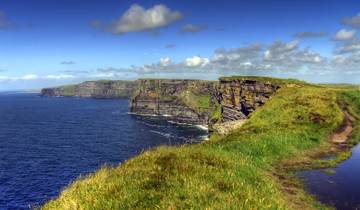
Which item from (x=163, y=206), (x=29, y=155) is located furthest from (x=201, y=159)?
(x=29, y=155)

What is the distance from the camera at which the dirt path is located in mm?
33625

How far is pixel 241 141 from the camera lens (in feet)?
87.8

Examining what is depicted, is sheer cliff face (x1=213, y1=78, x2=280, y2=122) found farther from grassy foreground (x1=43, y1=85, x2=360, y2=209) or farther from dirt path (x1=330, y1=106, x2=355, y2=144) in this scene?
grassy foreground (x1=43, y1=85, x2=360, y2=209)

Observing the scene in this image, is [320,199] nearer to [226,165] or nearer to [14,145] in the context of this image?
[226,165]

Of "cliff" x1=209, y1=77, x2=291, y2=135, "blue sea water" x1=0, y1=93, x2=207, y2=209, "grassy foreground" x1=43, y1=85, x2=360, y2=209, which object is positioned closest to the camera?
"grassy foreground" x1=43, y1=85, x2=360, y2=209

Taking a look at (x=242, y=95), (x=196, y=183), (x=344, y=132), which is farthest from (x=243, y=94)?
(x=196, y=183)

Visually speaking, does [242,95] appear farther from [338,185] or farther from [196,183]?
[196,183]

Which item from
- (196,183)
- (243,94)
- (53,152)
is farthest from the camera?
(243,94)

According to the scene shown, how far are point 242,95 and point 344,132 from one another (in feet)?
340

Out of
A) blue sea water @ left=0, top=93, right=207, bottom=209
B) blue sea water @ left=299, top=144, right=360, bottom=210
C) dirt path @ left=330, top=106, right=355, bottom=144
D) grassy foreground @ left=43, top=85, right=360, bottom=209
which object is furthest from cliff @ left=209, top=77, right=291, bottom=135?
blue sea water @ left=299, top=144, right=360, bottom=210

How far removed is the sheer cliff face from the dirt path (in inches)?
2586

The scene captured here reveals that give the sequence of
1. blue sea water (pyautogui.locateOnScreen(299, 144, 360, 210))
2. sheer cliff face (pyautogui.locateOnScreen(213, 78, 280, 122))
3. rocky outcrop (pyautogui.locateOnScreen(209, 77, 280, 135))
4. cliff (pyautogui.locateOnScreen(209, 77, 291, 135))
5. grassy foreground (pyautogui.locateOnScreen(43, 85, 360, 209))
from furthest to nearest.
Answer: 1. sheer cliff face (pyautogui.locateOnScreen(213, 78, 280, 122))
2. rocky outcrop (pyautogui.locateOnScreen(209, 77, 280, 135))
3. cliff (pyautogui.locateOnScreen(209, 77, 291, 135))
4. blue sea water (pyautogui.locateOnScreen(299, 144, 360, 210))
5. grassy foreground (pyautogui.locateOnScreen(43, 85, 360, 209))

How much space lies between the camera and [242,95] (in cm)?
14050

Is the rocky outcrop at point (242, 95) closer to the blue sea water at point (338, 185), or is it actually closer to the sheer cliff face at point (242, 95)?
the sheer cliff face at point (242, 95)
